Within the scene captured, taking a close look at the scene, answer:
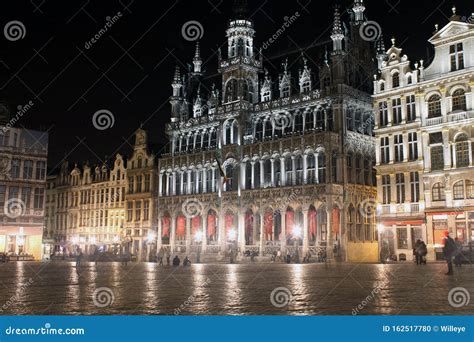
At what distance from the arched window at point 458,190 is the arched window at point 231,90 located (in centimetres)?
2674

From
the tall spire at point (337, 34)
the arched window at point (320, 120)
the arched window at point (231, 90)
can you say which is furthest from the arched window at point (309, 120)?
the arched window at point (231, 90)

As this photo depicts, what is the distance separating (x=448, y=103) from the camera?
42.3 metres

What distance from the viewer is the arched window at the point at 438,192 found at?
A: 138 ft

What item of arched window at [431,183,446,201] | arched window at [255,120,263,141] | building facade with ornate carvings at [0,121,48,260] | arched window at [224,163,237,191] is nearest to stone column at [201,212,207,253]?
arched window at [224,163,237,191]

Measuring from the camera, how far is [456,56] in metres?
42.4

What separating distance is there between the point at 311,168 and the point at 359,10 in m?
17.0

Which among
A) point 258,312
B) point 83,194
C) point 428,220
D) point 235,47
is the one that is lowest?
point 258,312

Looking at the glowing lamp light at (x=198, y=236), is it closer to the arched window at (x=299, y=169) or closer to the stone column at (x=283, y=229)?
the stone column at (x=283, y=229)

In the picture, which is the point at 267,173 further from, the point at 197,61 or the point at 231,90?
the point at 197,61

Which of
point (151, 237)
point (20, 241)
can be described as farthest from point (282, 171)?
point (20, 241)

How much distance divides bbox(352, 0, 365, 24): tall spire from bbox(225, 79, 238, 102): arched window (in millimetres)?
13809

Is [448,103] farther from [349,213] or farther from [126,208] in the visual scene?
[126,208]

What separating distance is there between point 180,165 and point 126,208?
12.5 m

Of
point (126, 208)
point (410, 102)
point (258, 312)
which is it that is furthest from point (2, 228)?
point (258, 312)
